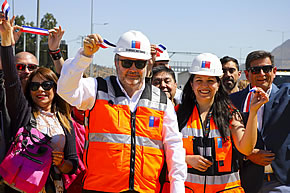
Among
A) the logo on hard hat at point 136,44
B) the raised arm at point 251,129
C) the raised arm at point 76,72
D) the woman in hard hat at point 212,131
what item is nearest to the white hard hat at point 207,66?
the woman in hard hat at point 212,131

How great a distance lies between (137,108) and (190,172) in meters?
0.96

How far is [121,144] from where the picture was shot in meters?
3.62

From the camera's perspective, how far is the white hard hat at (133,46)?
148 inches

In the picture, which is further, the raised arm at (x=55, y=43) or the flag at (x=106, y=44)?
the raised arm at (x=55, y=43)

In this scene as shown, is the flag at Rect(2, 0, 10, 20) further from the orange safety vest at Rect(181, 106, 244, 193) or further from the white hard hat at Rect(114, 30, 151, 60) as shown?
the orange safety vest at Rect(181, 106, 244, 193)

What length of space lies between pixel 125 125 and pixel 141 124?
0.16 metres

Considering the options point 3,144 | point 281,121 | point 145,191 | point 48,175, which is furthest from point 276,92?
point 3,144

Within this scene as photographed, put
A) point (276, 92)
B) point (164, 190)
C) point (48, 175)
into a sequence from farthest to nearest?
point (276, 92) < point (48, 175) < point (164, 190)

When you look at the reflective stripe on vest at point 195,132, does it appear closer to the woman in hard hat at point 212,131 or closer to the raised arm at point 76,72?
the woman in hard hat at point 212,131

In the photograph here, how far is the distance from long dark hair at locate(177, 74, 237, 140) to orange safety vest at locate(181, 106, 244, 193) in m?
0.07

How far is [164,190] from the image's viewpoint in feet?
13.5

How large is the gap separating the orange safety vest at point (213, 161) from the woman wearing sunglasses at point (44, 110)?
135 centimetres

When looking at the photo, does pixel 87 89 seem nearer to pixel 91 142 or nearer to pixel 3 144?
pixel 91 142

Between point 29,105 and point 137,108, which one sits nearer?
point 137,108
